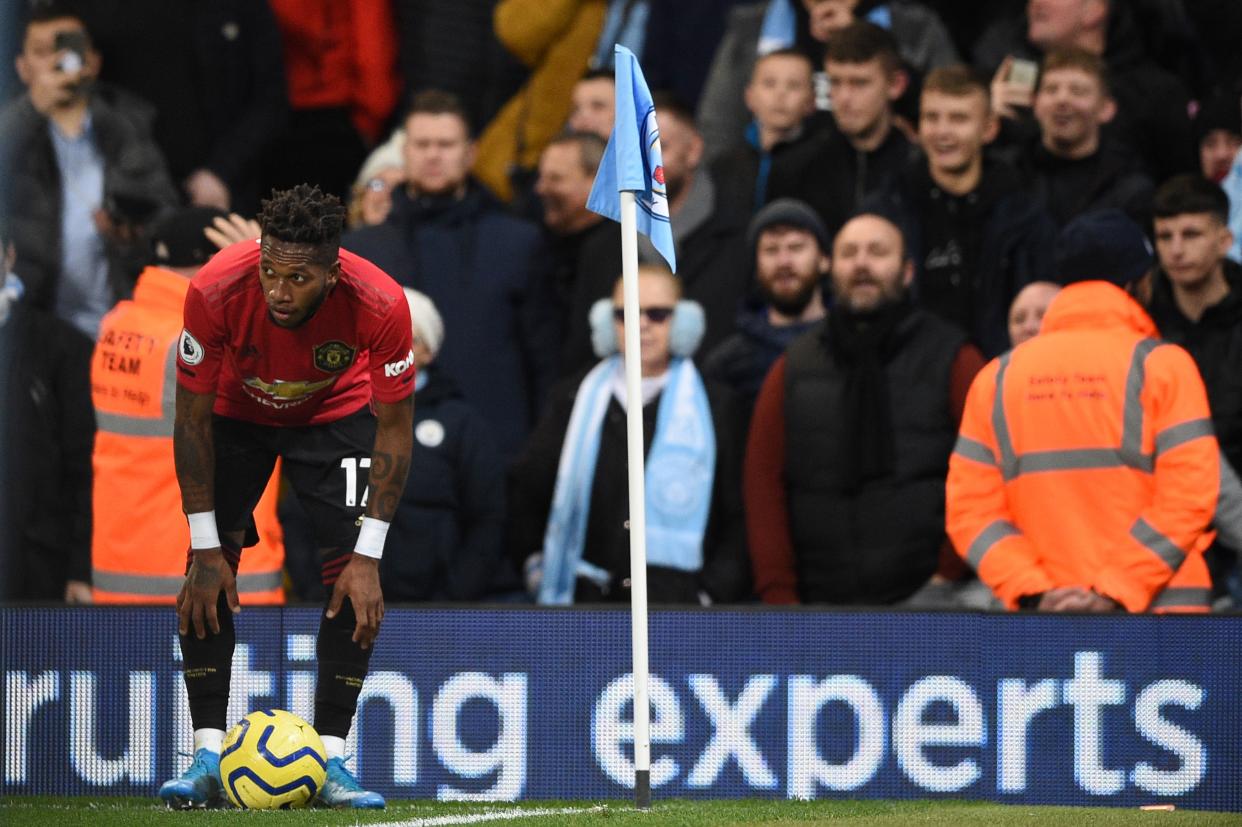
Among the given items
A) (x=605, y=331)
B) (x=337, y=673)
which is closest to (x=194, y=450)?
(x=337, y=673)

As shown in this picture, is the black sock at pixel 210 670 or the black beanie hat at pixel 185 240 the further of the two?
the black beanie hat at pixel 185 240

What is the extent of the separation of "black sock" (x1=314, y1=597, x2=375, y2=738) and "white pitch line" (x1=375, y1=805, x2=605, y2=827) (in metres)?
0.50

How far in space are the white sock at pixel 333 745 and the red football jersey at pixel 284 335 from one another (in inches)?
46.5

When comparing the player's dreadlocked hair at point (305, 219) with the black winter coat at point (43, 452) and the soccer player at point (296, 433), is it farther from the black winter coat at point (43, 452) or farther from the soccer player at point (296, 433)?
the black winter coat at point (43, 452)

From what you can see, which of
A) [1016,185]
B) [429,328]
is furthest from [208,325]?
[1016,185]

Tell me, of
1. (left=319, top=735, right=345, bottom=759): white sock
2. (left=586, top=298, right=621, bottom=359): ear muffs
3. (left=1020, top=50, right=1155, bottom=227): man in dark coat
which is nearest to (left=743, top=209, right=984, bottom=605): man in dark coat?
(left=586, top=298, right=621, bottom=359): ear muffs

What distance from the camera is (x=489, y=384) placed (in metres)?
10.2

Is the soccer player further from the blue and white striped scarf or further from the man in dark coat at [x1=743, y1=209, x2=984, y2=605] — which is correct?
the man in dark coat at [x1=743, y1=209, x2=984, y2=605]

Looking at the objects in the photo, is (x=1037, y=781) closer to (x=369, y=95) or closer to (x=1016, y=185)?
(x=1016, y=185)

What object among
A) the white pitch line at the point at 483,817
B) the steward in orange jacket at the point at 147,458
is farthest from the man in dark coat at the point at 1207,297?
the steward in orange jacket at the point at 147,458

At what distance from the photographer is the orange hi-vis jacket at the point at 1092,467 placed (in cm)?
769

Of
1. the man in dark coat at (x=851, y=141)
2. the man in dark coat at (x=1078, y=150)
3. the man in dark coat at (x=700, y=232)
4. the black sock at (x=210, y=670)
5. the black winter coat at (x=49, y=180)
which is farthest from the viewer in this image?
the black winter coat at (x=49, y=180)

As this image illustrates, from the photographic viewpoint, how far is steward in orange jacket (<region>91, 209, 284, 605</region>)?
787 centimetres

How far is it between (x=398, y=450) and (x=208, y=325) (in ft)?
2.46
